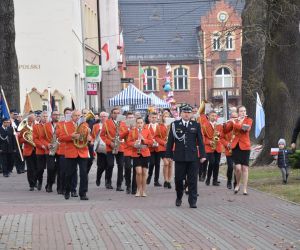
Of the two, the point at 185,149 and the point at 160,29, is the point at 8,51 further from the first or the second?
the point at 160,29

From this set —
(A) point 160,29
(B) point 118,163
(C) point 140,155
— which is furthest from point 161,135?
(A) point 160,29

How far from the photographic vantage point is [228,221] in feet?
44.0

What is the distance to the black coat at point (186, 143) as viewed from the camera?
15.9m

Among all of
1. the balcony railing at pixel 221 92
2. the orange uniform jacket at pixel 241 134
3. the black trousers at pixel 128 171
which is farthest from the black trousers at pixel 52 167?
the balcony railing at pixel 221 92

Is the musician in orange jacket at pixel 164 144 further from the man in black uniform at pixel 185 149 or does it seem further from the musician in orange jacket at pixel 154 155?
the man in black uniform at pixel 185 149

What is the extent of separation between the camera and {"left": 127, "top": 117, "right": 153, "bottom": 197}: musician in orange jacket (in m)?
18.2

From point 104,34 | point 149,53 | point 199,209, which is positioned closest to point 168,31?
point 149,53

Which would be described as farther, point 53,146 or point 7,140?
point 7,140

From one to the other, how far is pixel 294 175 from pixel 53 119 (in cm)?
585

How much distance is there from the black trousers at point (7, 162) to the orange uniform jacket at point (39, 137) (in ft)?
20.3

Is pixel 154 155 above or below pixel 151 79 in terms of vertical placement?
below

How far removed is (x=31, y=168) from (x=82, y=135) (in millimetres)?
3614

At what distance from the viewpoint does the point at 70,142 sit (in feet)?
57.1

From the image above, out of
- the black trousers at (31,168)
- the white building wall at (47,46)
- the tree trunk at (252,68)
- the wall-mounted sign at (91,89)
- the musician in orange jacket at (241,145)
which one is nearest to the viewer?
the musician in orange jacket at (241,145)
